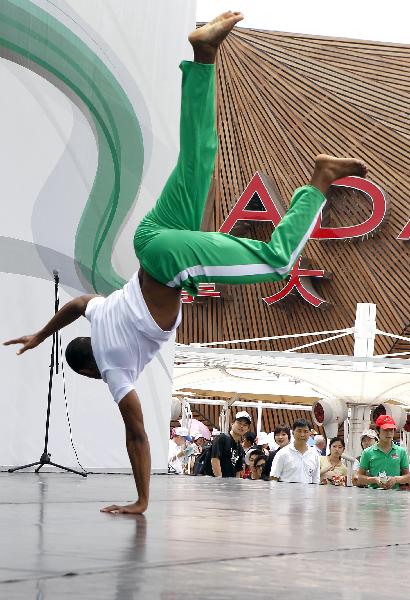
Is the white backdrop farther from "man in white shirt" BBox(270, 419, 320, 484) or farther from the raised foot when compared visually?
the raised foot

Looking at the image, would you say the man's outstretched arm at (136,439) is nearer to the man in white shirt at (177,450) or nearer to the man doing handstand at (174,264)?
the man doing handstand at (174,264)

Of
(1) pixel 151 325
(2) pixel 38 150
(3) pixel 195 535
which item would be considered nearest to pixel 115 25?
(2) pixel 38 150

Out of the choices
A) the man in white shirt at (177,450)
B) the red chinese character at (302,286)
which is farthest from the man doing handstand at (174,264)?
the red chinese character at (302,286)

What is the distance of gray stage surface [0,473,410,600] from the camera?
194 cm

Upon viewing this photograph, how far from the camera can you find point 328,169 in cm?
454

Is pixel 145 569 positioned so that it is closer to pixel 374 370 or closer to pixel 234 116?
pixel 374 370

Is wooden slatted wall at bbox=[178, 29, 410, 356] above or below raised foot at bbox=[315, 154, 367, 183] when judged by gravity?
above

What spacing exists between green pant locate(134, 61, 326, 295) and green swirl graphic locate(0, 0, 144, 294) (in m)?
3.24

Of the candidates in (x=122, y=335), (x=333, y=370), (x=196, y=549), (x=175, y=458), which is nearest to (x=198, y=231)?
(x=122, y=335)

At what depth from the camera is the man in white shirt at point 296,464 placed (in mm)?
8297

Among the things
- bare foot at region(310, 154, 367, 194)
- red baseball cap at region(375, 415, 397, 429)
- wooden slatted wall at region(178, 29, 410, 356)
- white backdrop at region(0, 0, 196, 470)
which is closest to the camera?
bare foot at region(310, 154, 367, 194)

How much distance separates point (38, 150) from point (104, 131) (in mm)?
718

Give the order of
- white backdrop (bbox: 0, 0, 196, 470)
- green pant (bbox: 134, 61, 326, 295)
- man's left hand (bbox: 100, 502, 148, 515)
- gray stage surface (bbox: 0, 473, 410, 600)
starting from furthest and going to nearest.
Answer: white backdrop (bbox: 0, 0, 196, 470) < green pant (bbox: 134, 61, 326, 295) < man's left hand (bbox: 100, 502, 148, 515) < gray stage surface (bbox: 0, 473, 410, 600)

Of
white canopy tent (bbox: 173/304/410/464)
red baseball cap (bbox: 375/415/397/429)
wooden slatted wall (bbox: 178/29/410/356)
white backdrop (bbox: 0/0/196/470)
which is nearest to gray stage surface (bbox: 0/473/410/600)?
white backdrop (bbox: 0/0/196/470)
